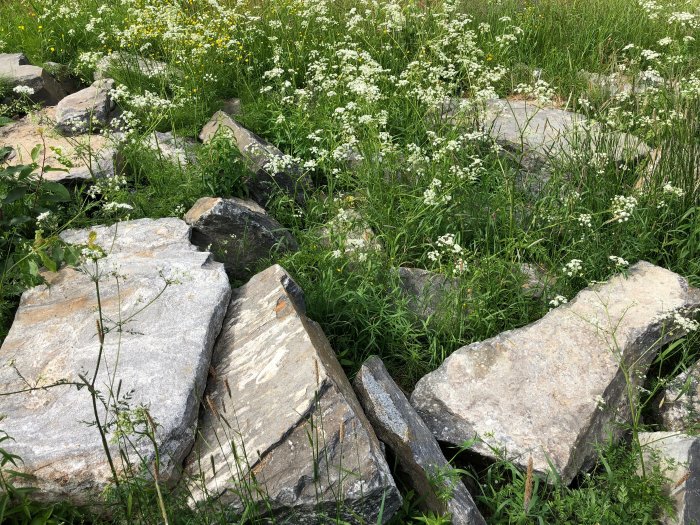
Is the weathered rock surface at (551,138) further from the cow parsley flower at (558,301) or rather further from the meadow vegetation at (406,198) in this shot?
the cow parsley flower at (558,301)

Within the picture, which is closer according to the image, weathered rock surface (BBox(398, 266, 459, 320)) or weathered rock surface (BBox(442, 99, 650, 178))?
weathered rock surface (BBox(398, 266, 459, 320))

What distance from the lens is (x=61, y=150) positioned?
482 cm

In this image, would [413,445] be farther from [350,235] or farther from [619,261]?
[350,235]

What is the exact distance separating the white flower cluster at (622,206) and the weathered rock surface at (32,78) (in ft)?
17.5

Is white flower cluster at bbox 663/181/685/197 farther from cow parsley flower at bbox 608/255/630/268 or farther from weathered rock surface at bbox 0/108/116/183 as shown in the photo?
weathered rock surface at bbox 0/108/116/183

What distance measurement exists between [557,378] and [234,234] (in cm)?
232

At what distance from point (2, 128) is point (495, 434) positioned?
5.06 m

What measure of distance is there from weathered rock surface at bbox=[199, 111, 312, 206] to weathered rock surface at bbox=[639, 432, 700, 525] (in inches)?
117

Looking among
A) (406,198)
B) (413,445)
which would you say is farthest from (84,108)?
(413,445)

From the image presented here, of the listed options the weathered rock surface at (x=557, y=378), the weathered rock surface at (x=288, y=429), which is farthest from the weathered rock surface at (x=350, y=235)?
the weathered rock surface at (x=557, y=378)

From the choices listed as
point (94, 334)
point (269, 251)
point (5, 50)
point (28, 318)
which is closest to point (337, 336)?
point (269, 251)

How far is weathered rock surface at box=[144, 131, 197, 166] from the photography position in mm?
5449

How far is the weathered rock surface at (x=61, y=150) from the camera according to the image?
4980 millimetres

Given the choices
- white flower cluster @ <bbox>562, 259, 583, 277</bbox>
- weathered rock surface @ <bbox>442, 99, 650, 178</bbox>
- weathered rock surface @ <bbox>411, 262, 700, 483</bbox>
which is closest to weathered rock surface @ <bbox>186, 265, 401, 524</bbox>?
weathered rock surface @ <bbox>411, 262, 700, 483</bbox>
